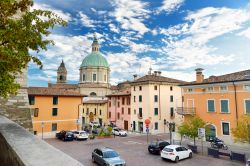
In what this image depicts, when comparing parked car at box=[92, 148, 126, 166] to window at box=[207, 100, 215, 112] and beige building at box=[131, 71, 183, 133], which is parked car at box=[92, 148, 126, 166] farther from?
beige building at box=[131, 71, 183, 133]

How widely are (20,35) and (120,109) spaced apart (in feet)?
149

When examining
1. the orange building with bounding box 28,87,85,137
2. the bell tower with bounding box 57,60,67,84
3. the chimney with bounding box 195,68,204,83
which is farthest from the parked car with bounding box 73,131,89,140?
the bell tower with bounding box 57,60,67,84

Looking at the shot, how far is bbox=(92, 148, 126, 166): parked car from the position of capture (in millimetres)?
17438

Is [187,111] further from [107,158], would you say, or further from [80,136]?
[107,158]

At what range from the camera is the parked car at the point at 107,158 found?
17.4 metres

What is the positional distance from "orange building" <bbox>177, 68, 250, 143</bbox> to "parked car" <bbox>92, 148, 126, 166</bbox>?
1676 cm

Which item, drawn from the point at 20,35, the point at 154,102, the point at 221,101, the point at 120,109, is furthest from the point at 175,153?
the point at 120,109

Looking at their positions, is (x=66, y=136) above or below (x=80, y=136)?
above

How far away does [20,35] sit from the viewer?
274 inches

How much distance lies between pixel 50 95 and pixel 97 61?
46.9 meters

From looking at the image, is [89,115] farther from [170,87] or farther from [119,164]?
[119,164]

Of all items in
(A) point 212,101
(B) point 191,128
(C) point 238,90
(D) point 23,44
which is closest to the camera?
(D) point 23,44

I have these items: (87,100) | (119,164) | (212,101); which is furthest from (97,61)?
(119,164)

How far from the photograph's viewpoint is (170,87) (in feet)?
149
